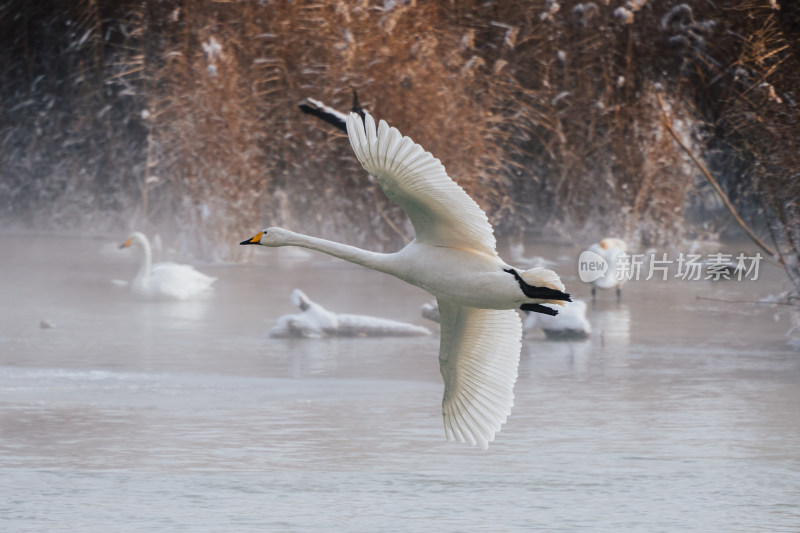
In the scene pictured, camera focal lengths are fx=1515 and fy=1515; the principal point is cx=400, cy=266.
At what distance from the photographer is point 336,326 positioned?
13.8 meters

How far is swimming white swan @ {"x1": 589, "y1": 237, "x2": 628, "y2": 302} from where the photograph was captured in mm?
15523

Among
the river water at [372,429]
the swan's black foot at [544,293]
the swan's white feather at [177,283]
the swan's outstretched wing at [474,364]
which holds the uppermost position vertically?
the swan's white feather at [177,283]

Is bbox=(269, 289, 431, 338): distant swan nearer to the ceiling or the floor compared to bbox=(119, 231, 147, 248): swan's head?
nearer to the floor

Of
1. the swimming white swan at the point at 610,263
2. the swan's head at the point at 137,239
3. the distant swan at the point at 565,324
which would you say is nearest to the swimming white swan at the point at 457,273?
the distant swan at the point at 565,324

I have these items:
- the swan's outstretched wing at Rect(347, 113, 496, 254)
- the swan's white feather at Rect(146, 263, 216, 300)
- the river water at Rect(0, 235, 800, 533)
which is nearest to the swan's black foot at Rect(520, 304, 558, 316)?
the swan's outstretched wing at Rect(347, 113, 496, 254)

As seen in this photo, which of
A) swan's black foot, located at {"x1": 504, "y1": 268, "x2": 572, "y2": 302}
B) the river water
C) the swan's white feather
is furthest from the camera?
the swan's white feather

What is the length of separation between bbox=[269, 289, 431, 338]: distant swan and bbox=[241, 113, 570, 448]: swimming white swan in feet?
21.8

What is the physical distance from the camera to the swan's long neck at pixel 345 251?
6.51 m

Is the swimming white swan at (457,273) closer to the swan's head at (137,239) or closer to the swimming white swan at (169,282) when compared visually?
the swimming white swan at (169,282)

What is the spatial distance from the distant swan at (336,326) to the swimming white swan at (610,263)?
257cm

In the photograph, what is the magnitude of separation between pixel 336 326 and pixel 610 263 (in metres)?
3.23

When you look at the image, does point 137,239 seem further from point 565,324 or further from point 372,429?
point 372,429

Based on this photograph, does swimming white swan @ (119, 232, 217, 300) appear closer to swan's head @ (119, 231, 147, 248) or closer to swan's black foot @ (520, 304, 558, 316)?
swan's head @ (119, 231, 147, 248)

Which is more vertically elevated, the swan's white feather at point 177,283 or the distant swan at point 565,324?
the swan's white feather at point 177,283
